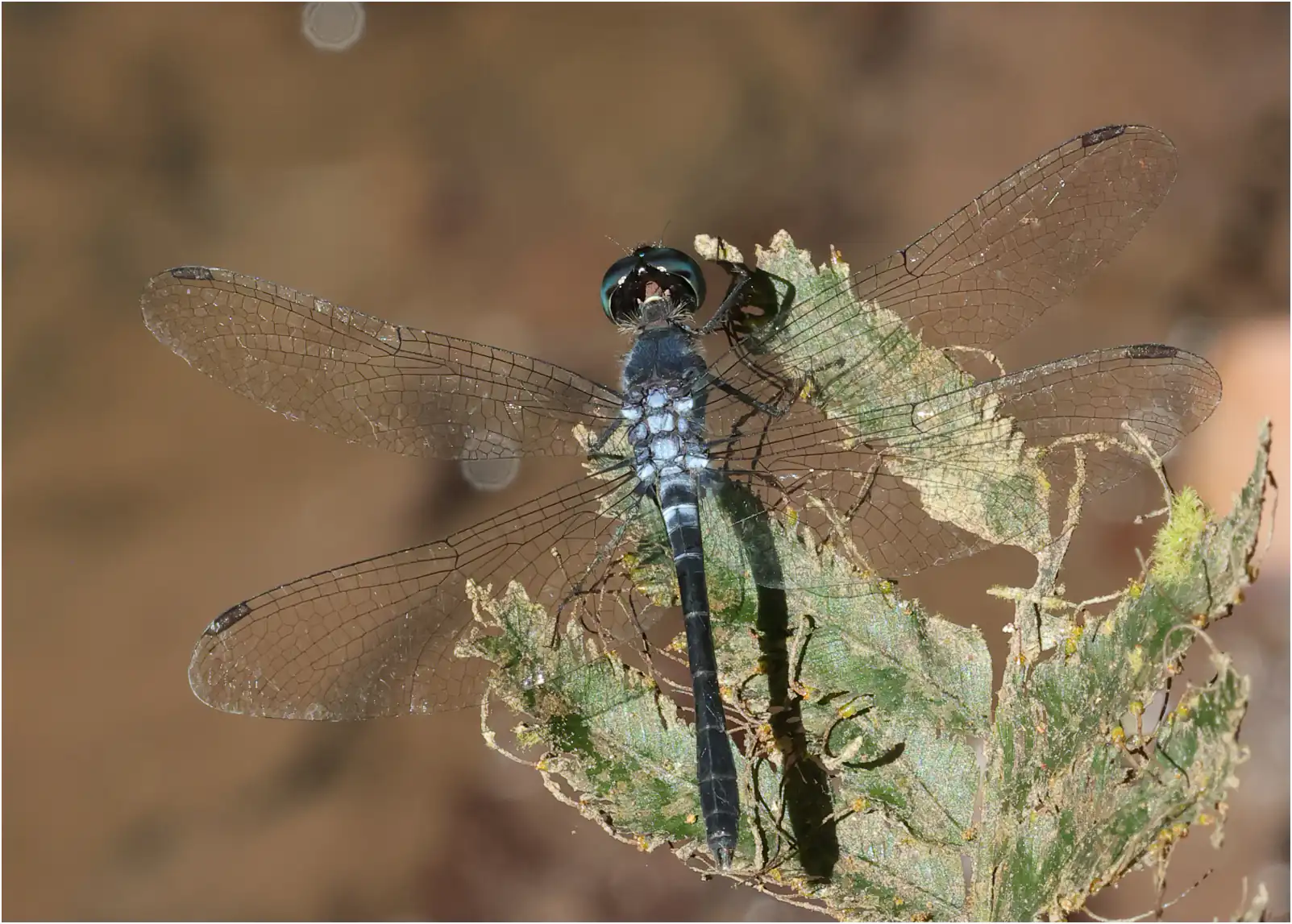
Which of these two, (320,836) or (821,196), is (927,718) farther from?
(821,196)

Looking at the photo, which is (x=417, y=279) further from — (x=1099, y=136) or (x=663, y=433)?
(x=1099, y=136)

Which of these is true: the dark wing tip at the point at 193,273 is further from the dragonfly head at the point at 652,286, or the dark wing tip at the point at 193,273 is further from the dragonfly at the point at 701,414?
the dragonfly head at the point at 652,286

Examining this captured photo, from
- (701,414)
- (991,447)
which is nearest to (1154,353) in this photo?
(991,447)

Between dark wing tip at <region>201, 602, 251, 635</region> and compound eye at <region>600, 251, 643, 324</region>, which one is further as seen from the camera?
compound eye at <region>600, 251, 643, 324</region>

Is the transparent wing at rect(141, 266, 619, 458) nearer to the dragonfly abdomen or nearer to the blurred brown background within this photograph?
the dragonfly abdomen

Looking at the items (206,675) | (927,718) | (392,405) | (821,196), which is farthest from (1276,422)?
(206,675)

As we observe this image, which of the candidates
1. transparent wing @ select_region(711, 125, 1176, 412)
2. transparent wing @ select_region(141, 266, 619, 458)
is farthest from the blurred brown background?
transparent wing @ select_region(711, 125, 1176, 412)

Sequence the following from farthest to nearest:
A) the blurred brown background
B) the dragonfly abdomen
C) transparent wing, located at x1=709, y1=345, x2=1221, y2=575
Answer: the blurred brown background < transparent wing, located at x1=709, y1=345, x2=1221, y2=575 < the dragonfly abdomen
